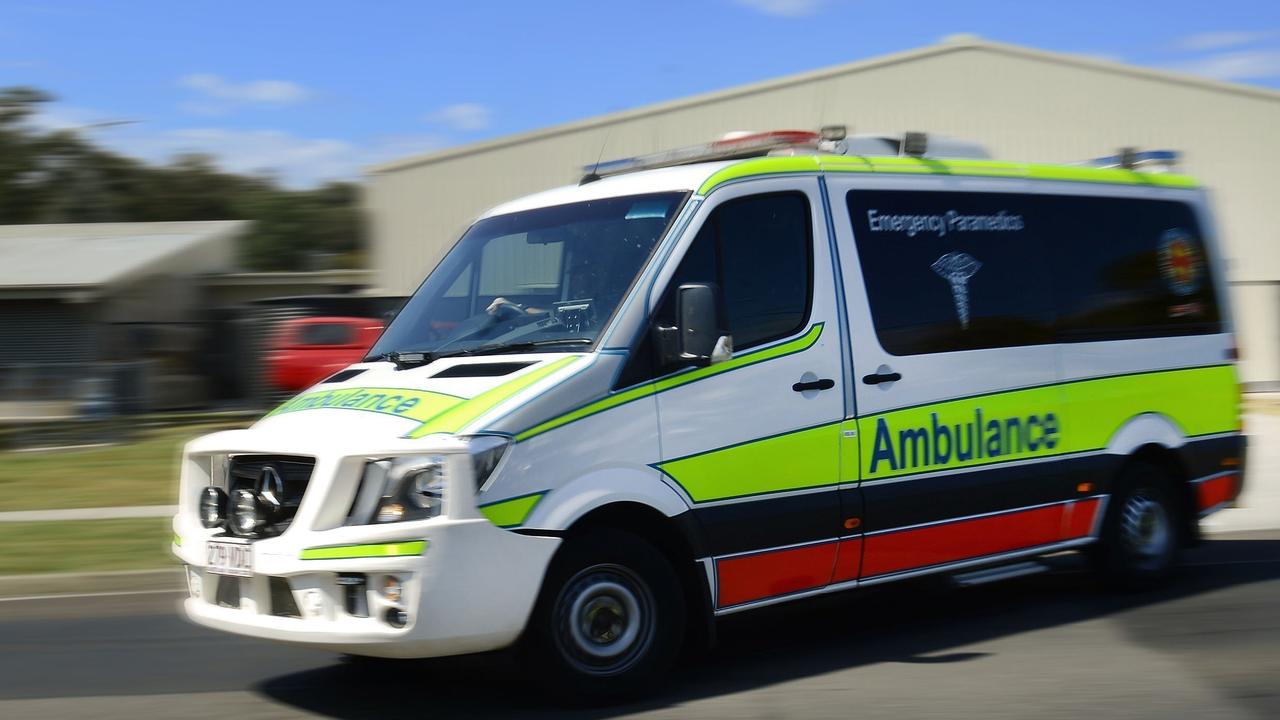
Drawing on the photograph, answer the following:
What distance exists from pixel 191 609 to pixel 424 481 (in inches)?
56.8

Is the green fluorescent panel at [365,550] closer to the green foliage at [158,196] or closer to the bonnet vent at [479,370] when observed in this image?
the bonnet vent at [479,370]

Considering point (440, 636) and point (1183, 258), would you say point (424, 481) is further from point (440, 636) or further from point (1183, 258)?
point (1183, 258)

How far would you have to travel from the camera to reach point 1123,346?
25.3 ft

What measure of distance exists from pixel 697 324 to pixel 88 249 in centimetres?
2720

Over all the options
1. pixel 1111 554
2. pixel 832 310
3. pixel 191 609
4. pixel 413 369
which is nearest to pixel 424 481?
pixel 413 369

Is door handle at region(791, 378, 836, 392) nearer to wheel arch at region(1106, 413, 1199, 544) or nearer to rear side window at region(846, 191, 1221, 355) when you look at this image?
rear side window at region(846, 191, 1221, 355)

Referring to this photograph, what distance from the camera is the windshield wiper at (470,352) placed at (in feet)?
19.0

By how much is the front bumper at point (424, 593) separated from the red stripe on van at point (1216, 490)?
15.5ft

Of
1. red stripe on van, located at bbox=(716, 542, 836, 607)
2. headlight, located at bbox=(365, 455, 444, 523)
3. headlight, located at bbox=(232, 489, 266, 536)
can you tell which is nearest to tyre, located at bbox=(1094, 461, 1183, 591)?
red stripe on van, located at bbox=(716, 542, 836, 607)

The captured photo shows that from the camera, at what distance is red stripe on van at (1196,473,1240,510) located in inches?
324

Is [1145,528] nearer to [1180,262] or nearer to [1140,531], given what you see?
[1140,531]

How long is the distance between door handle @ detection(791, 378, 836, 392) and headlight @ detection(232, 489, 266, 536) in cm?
237

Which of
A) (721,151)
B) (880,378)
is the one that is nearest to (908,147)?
(721,151)

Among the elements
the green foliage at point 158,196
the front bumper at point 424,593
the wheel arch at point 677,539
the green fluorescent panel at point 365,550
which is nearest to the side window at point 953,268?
the wheel arch at point 677,539
